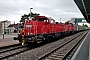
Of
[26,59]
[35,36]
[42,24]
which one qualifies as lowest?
[26,59]

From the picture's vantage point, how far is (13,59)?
36.1ft

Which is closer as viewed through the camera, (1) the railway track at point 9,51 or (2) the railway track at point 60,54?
(2) the railway track at point 60,54

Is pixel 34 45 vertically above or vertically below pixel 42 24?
below

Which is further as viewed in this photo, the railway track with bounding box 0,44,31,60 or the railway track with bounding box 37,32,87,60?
the railway track with bounding box 0,44,31,60

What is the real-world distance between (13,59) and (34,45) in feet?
27.5

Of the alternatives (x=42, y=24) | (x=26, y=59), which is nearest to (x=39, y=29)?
(x=42, y=24)

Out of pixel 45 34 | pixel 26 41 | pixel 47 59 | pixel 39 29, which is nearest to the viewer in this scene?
pixel 47 59

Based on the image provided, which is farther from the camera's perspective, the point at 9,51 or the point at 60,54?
the point at 9,51

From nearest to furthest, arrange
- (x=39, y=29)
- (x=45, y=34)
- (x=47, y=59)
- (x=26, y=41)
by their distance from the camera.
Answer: (x=47, y=59), (x=26, y=41), (x=39, y=29), (x=45, y=34)

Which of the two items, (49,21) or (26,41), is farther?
(49,21)

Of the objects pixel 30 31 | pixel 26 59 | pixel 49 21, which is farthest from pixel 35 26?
pixel 26 59

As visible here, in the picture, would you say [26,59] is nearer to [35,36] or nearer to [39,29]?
[35,36]

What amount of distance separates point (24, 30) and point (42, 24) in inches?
91.4

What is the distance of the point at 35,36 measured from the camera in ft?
56.6
